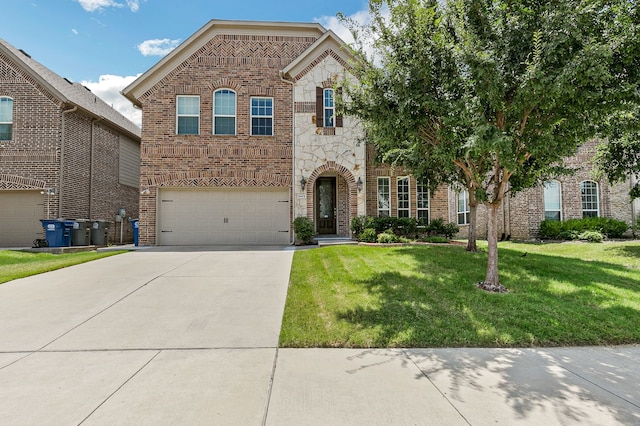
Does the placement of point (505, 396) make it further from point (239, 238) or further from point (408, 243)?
point (239, 238)

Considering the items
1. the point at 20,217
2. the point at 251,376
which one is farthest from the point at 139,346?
the point at 20,217

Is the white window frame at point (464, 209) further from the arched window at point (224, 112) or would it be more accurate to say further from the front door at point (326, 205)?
the arched window at point (224, 112)

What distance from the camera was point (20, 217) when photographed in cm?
1383

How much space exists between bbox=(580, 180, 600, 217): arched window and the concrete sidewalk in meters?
14.4

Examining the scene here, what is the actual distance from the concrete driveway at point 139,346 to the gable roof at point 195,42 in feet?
28.0

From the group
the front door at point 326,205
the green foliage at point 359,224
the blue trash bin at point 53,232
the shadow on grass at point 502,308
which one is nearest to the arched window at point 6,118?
the blue trash bin at point 53,232

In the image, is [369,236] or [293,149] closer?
[369,236]

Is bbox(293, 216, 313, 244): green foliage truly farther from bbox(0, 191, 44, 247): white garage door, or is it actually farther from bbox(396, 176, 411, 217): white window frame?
bbox(0, 191, 44, 247): white garage door

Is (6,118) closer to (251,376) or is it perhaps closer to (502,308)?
(251,376)

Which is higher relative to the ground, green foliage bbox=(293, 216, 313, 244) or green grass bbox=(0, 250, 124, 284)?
green foliage bbox=(293, 216, 313, 244)

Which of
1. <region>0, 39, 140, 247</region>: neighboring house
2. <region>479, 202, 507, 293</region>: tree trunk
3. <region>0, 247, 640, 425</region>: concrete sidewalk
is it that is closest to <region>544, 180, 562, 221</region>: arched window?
<region>479, 202, 507, 293</region>: tree trunk

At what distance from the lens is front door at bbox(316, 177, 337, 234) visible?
14352mm

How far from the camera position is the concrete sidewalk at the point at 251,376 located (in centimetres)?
266

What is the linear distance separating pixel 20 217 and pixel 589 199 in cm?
2515
